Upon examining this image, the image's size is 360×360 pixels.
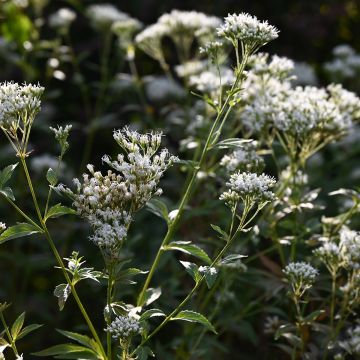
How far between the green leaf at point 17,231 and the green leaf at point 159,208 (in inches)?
21.8

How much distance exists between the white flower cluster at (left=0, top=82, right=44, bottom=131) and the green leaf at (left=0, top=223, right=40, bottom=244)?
1.24 feet

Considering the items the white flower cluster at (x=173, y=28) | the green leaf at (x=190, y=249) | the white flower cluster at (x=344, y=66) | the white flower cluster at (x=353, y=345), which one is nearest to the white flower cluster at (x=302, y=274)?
the white flower cluster at (x=353, y=345)

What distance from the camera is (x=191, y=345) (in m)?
3.73

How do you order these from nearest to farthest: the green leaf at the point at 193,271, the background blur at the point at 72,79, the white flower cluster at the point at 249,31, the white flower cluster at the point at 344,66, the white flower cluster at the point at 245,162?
the green leaf at the point at 193,271 → the white flower cluster at the point at 249,31 → the white flower cluster at the point at 245,162 → the background blur at the point at 72,79 → the white flower cluster at the point at 344,66

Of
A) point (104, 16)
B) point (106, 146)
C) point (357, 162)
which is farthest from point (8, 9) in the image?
point (357, 162)

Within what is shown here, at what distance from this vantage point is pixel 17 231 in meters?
2.58

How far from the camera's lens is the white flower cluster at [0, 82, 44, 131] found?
2.65m

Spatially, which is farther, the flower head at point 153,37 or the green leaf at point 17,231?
the flower head at point 153,37

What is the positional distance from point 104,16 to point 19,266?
6.86ft

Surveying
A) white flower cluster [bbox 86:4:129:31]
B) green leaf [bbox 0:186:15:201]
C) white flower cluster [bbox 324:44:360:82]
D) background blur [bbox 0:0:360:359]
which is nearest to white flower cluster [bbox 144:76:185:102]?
background blur [bbox 0:0:360:359]

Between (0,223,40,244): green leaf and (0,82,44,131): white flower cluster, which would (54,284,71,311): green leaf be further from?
(0,82,44,131): white flower cluster

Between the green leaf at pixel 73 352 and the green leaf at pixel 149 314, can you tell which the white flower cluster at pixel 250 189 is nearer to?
the green leaf at pixel 149 314

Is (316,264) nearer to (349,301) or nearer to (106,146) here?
(349,301)

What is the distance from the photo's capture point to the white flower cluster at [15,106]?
265 centimetres
